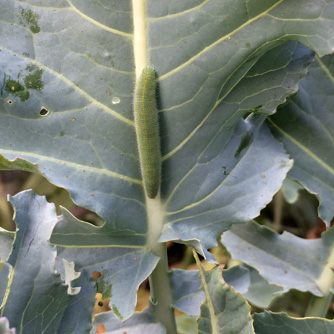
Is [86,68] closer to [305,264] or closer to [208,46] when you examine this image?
[208,46]

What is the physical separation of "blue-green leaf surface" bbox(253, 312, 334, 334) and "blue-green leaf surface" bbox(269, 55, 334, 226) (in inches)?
9.7

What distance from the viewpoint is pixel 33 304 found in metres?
0.62

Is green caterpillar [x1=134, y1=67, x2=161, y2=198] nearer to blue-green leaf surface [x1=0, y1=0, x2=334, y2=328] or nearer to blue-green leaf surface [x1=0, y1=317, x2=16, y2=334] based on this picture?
blue-green leaf surface [x1=0, y1=0, x2=334, y2=328]

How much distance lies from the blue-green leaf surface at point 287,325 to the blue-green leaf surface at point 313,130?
246 millimetres

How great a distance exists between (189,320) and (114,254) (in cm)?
46

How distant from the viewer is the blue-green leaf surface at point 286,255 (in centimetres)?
93

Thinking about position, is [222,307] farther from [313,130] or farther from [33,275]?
[313,130]

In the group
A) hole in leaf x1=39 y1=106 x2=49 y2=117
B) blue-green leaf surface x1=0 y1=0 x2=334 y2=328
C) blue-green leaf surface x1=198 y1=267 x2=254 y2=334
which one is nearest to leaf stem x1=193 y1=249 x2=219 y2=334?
blue-green leaf surface x1=198 y1=267 x2=254 y2=334

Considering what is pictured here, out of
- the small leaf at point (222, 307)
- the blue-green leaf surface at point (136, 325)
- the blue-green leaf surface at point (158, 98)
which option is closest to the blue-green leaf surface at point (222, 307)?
the small leaf at point (222, 307)

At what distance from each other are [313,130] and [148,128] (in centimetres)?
36

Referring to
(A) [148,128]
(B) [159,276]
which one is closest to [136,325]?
(B) [159,276]

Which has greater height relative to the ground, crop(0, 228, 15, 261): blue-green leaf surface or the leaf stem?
crop(0, 228, 15, 261): blue-green leaf surface

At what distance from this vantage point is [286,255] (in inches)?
37.8

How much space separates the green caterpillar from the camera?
2.35ft
